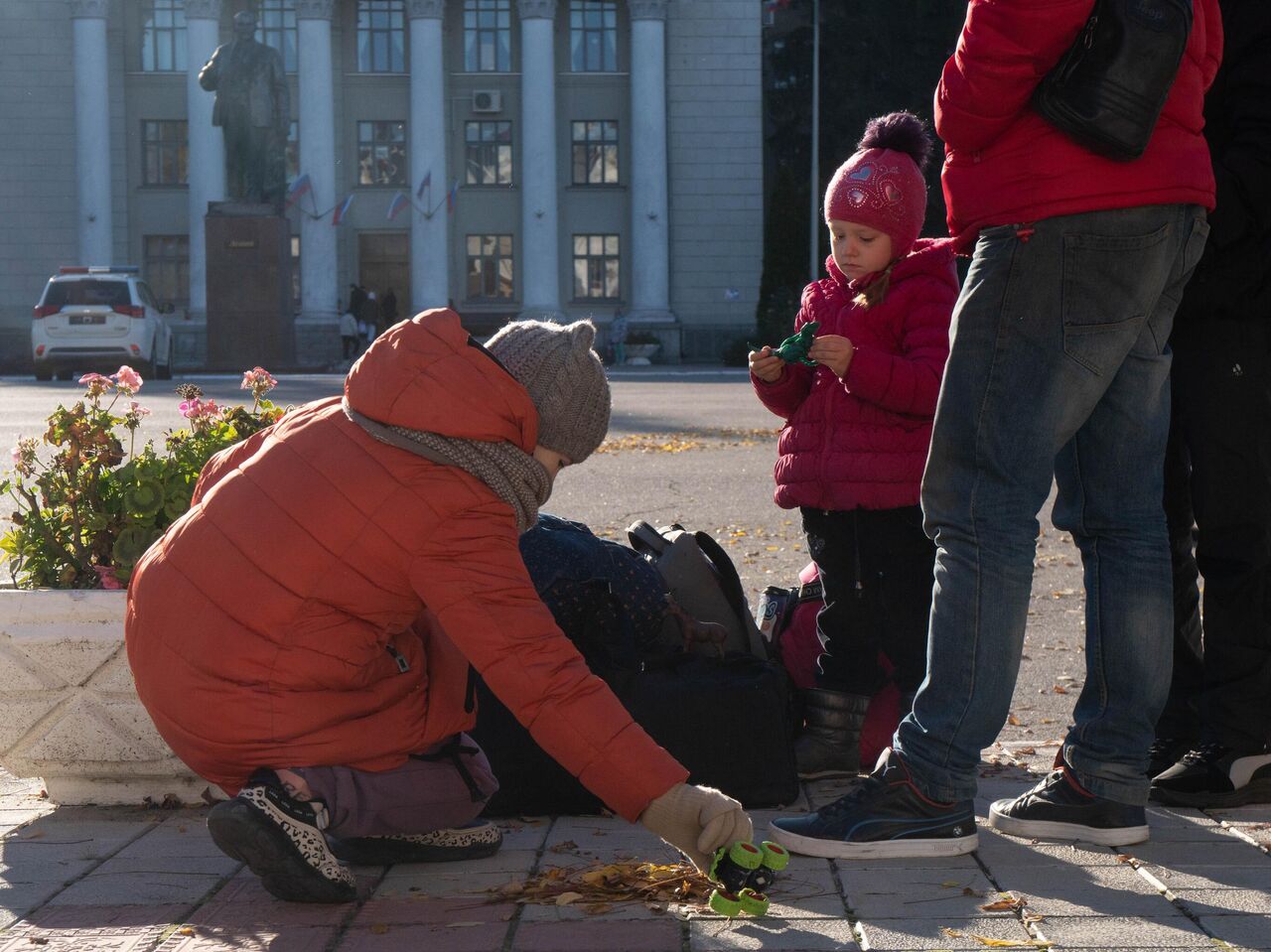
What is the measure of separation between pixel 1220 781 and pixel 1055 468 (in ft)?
2.64

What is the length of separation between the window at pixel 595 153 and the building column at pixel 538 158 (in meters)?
1.28

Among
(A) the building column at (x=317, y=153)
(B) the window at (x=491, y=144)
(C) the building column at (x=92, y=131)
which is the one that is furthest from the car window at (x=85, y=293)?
(B) the window at (x=491, y=144)

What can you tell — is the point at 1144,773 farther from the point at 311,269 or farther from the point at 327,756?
the point at 311,269

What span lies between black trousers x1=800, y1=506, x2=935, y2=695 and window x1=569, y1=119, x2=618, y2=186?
42.9m

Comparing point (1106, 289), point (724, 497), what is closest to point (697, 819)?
point (1106, 289)

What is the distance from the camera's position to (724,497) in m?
10.6

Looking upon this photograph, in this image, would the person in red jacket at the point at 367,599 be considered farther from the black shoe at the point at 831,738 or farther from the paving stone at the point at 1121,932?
the black shoe at the point at 831,738

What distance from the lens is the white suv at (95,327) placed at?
27641 millimetres

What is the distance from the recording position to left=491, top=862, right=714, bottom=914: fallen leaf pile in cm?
297

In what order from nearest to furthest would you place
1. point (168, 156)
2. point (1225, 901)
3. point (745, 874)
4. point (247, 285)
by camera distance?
point (745, 874) < point (1225, 901) < point (247, 285) < point (168, 156)

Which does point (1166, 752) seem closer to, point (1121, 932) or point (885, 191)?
point (1121, 932)

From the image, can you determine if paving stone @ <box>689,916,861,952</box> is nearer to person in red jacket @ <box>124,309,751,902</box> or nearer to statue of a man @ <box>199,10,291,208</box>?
person in red jacket @ <box>124,309,751,902</box>

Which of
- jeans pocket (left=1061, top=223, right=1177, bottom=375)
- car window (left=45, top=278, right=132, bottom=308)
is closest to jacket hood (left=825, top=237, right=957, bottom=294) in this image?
jeans pocket (left=1061, top=223, right=1177, bottom=375)

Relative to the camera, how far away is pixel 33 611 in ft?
12.3
